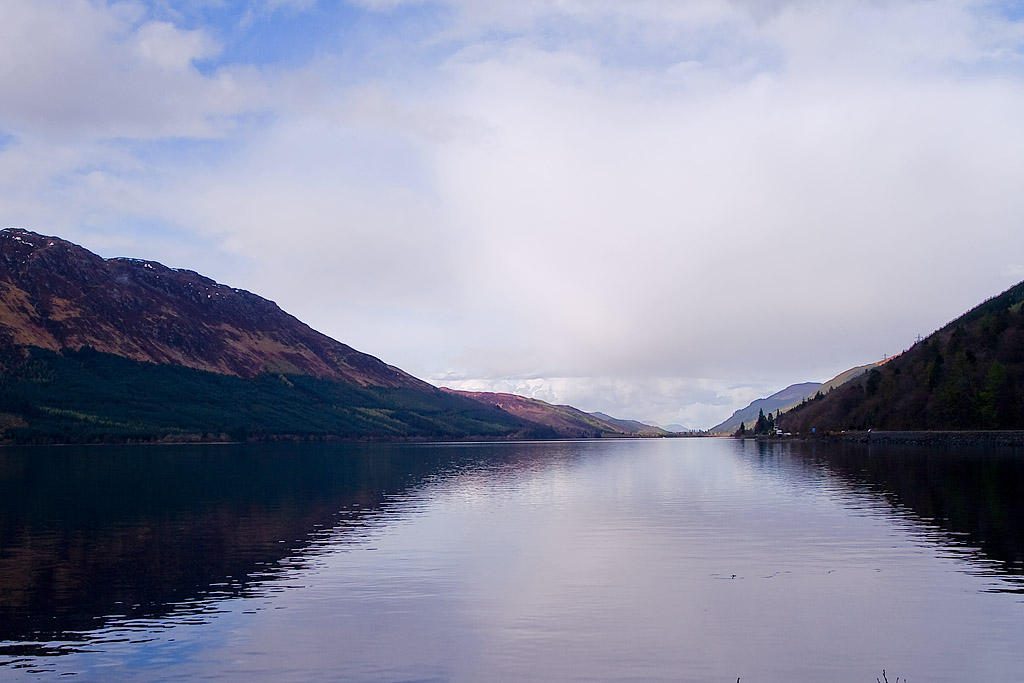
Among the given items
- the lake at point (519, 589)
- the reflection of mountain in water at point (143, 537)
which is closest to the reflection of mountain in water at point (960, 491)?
the lake at point (519, 589)

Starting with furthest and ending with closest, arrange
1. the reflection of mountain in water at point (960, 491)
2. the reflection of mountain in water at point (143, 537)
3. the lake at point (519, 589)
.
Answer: the reflection of mountain in water at point (960, 491) → the reflection of mountain in water at point (143, 537) → the lake at point (519, 589)

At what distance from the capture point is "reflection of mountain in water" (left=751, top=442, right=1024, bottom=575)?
54.5 metres

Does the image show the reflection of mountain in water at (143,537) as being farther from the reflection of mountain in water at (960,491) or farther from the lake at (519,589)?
the reflection of mountain in water at (960,491)

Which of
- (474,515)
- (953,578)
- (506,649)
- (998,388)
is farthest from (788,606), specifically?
(998,388)

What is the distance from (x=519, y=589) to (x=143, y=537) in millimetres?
31028

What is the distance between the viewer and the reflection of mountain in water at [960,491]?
5450 centimetres

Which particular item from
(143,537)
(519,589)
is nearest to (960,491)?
(519,589)

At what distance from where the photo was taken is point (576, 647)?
104ft

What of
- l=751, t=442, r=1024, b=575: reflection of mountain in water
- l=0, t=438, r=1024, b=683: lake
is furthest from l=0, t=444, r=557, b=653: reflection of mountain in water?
l=751, t=442, r=1024, b=575: reflection of mountain in water

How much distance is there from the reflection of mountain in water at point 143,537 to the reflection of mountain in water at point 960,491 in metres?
42.8

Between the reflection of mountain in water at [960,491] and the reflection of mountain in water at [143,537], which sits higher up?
the reflection of mountain in water at [960,491]

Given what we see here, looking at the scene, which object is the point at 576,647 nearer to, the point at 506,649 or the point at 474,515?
the point at 506,649

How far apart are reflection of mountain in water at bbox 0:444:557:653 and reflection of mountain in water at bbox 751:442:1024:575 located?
42.8m

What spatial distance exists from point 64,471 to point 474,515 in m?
97.1
